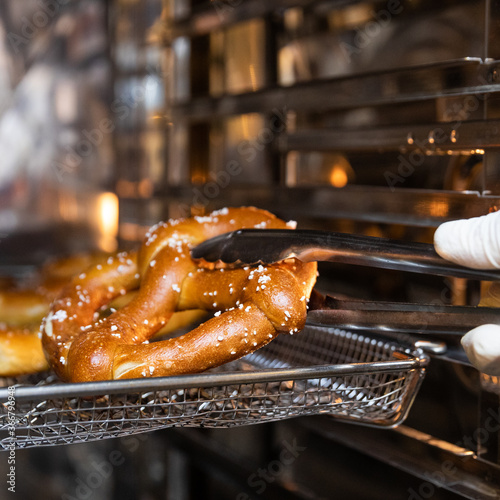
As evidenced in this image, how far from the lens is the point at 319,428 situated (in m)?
1.01

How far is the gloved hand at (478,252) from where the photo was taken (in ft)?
1.74

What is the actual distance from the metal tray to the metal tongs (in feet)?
0.19

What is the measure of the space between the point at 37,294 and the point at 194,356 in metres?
0.60

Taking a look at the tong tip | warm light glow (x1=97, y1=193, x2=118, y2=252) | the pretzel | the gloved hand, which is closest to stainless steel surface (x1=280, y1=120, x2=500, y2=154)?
the gloved hand

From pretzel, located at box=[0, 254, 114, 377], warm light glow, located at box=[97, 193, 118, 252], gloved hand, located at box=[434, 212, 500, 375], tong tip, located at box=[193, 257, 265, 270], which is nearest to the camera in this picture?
gloved hand, located at box=[434, 212, 500, 375]

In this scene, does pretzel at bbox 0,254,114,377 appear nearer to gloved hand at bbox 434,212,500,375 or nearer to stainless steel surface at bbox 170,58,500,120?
stainless steel surface at bbox 170,58,500,120

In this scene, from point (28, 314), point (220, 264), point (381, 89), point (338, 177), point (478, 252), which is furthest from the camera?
point (28, 314)

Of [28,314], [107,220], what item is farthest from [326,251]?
[107,220]

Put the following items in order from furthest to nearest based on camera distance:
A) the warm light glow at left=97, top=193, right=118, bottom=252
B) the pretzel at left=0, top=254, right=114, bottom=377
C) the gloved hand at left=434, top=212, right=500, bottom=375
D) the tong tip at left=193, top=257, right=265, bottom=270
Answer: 1. the warm light glow at left=97, top=193, right=118, bottom=252
2. the pretzel at left=0, top=254, right=114, bottom=377
3. the tong tip at left=193, top=257, right=265, bottom=270
4. the gloved hand at left=434, top=212, right=500, bottom=375

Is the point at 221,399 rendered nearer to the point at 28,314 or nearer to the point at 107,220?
the point at 28,314

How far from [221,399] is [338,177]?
0.50m

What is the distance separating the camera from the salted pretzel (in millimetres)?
628

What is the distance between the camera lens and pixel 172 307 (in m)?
0.75

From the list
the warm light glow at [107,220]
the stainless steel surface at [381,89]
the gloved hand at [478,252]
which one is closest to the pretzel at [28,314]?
the warm light glow at [107,220]
